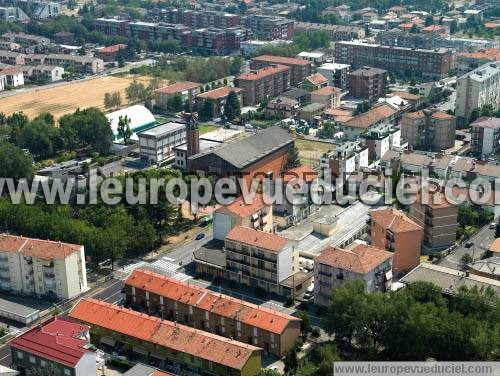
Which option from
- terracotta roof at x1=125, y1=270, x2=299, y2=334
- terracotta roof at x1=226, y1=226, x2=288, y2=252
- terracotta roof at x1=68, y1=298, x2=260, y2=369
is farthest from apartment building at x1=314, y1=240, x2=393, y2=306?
terracotta roof at x1=68, y1=298, x2=260, y2=369

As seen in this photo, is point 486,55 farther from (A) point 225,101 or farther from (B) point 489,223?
(B) point 489,223

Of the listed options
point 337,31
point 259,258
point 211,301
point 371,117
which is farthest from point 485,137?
point 337,31

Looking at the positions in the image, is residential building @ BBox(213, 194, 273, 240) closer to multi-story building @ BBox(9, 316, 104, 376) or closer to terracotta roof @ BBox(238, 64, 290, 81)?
multi-story building @ BBox(9, 316, 104, 376)

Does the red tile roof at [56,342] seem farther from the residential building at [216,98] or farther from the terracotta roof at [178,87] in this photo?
the terracotta roof at [178,87]

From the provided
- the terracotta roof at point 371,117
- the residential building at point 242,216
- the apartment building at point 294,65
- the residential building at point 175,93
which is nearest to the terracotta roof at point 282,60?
the apartment building at point 294,65

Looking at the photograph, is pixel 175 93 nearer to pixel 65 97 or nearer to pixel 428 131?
pixel 65 97
